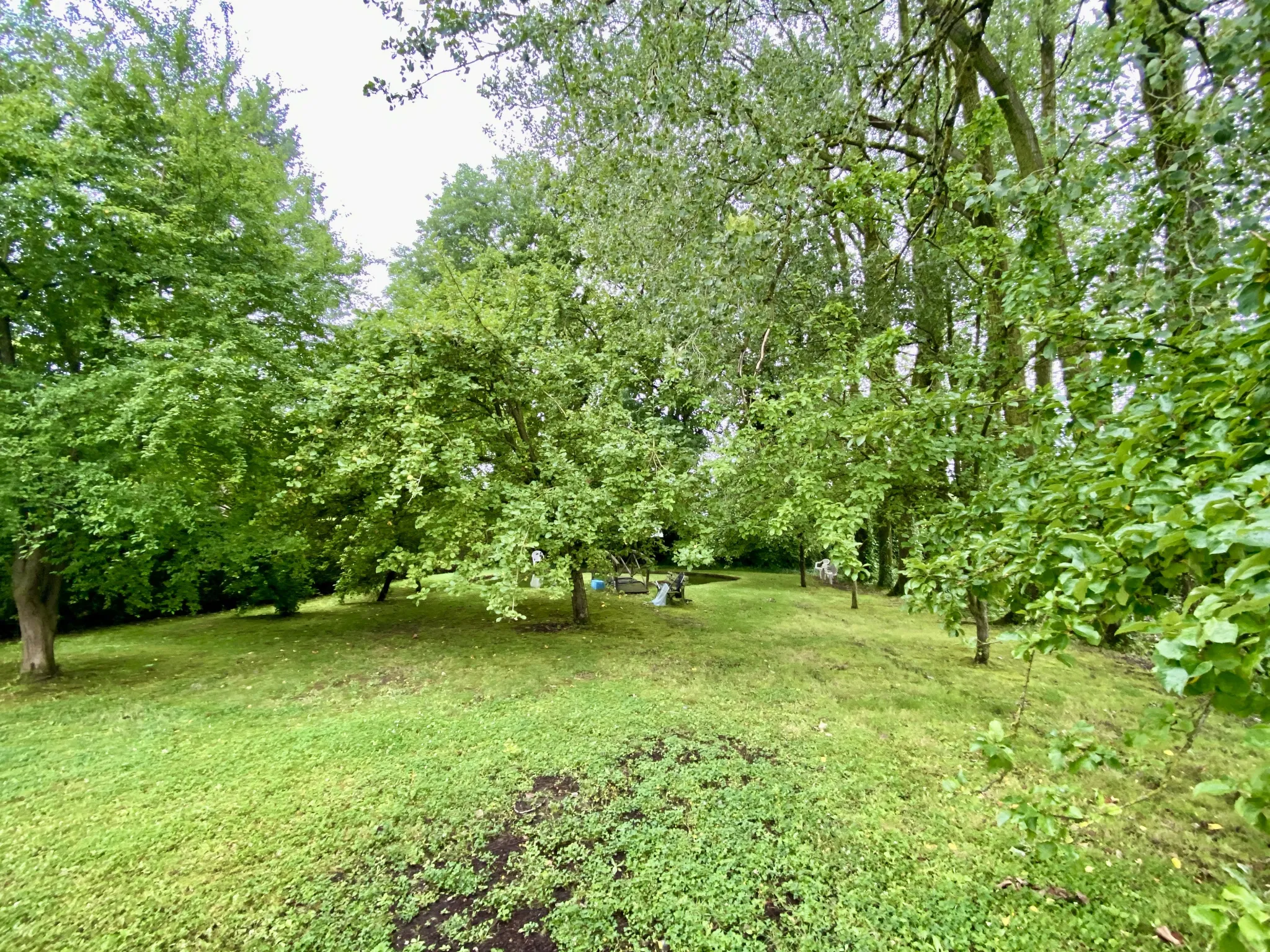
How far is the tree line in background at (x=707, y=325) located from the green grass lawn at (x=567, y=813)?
1.54 m

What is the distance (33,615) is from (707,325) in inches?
374

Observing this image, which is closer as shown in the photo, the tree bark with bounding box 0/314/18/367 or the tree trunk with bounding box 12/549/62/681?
the tree bark with bounding box 0/314/18/367

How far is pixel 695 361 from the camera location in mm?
5852

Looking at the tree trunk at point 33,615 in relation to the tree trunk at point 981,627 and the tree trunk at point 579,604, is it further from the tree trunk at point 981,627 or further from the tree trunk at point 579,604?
the tree trunk at point 981,627

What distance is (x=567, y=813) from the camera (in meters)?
3.81

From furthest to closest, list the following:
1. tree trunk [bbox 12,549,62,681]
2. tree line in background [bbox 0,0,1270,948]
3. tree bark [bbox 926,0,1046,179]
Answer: tree trunk [bbox 12,549,62,681]
tree bark [bbox 926,0,1046,179]
tree line in background [bbox 0,0,1270,948]

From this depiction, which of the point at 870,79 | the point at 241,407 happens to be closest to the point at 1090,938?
the point at 870,79

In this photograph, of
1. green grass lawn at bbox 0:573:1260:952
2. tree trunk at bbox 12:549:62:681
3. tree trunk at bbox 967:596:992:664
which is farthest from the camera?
tree trunk at bbox 967:596:992:664

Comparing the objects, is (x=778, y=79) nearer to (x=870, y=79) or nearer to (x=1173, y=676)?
(x=870, y=79)

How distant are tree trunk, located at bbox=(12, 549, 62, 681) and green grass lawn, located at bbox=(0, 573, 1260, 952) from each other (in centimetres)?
40

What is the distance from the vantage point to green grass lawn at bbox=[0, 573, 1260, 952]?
283 centimetres

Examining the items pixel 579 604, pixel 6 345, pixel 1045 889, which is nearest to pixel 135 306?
pixel 6 345

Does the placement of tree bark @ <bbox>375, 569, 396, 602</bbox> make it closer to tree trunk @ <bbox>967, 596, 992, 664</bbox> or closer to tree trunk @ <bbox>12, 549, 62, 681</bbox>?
tree trunk @ <bbox>12, 549, 62, 681</bbox>

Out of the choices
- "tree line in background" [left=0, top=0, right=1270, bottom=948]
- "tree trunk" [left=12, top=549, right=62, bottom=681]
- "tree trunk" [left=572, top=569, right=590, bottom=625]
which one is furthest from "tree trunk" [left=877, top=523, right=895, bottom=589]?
"tree trunk" [left=12, top=549, right=62, bottom=681]
